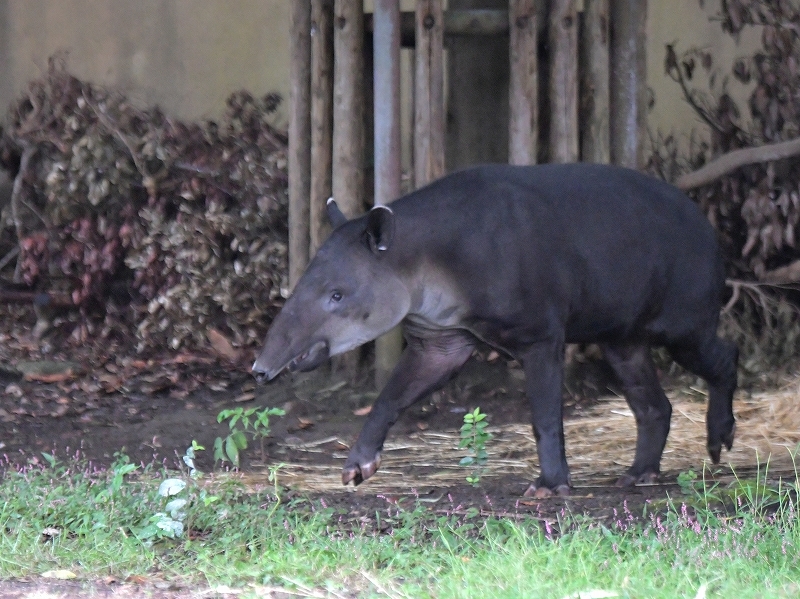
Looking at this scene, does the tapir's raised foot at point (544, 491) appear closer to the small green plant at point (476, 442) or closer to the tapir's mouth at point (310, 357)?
the small green plant at point (476, 442)

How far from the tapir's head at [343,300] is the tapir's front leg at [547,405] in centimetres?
58

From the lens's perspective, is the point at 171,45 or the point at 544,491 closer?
the point at 544,491

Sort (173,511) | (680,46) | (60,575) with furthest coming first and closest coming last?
(680,46), (173,511), (60,575)

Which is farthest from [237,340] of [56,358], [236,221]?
[56,358]

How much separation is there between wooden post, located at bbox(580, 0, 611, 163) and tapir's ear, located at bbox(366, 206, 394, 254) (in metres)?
2.18

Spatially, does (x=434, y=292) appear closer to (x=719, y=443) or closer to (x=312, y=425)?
(x=719, y=443)

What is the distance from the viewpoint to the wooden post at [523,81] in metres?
6.70

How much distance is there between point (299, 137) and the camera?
728cm

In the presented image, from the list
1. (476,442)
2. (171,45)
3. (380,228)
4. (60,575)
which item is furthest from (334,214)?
(171,45)

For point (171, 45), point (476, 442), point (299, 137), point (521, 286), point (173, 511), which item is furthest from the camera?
point (171, 45)

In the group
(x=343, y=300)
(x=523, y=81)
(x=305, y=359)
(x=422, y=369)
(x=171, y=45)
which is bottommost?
(x=422, y=369)

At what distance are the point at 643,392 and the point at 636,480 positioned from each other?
0.51 metres

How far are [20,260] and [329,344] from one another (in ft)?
16.1

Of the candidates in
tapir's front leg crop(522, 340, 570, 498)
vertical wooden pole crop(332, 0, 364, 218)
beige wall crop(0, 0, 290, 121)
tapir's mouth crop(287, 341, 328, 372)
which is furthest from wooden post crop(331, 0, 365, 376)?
beige wall crop(0, 0, 290, 121)
